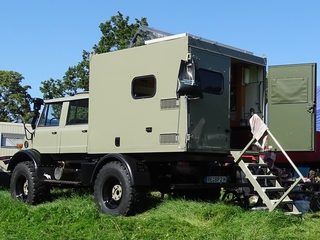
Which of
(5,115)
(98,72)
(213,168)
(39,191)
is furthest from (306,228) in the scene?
(5,115)

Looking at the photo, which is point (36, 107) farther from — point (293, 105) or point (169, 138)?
point (293, 105)

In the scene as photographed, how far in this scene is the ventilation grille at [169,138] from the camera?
841 centimetres

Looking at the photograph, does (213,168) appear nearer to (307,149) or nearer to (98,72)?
(307,149)

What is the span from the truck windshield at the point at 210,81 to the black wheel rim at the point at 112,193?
2.27 meters

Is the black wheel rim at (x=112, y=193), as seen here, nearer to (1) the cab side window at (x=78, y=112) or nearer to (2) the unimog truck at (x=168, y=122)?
(2) the unimog truck at (x=168, y=122)

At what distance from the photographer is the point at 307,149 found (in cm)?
975

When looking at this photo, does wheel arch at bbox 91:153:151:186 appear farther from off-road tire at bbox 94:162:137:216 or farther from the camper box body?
the camper box body

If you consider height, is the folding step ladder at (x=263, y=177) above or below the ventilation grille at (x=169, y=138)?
below

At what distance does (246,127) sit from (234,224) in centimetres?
336

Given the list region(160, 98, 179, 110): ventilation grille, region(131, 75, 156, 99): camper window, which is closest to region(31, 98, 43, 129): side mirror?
region(131, 75, 156, 99): camper window

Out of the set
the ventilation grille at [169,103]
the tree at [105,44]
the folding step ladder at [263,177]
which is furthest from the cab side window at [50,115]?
the tree at [105,44]

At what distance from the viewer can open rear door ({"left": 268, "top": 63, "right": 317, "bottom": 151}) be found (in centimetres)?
977

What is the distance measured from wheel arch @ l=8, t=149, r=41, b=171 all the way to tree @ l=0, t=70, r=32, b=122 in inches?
1330

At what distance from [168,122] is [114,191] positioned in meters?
1.65
